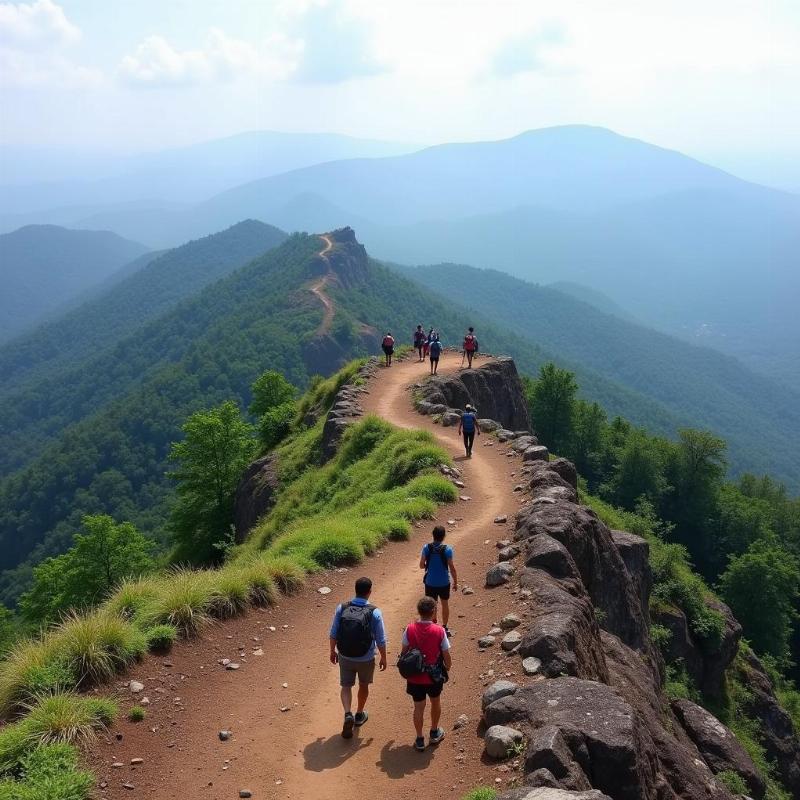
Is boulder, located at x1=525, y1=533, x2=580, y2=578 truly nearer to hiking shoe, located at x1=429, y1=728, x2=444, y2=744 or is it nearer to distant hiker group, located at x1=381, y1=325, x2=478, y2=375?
hiking shoe, located at x1=429, y1=728, x2=444, y2=744

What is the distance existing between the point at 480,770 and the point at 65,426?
602ft

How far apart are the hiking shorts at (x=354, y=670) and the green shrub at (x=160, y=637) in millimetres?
3732

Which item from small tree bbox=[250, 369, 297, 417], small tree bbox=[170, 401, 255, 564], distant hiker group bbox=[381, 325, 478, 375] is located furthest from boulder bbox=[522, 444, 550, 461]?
small tree bbox=[250, 369, 297, 417]

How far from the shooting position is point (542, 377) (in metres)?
63.4

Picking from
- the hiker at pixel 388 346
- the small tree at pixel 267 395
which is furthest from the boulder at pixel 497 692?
the small tree at pixel 267 395

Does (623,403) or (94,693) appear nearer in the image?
(94,693)

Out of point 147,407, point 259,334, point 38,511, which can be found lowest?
point 38,511

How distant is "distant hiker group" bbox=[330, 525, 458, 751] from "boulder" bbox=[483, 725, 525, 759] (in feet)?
2.55

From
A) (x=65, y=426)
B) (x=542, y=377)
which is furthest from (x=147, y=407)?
(x=542, y=377)

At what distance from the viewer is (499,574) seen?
552 inches

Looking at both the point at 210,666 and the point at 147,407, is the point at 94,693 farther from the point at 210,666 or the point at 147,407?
the point at 147,407

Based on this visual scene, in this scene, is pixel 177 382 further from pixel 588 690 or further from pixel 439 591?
pixel 588 690

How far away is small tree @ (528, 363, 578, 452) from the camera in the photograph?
61031 millimetres

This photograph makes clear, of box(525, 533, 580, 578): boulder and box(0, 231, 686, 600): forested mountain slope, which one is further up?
box(525, 533, 580, 578): boulder
